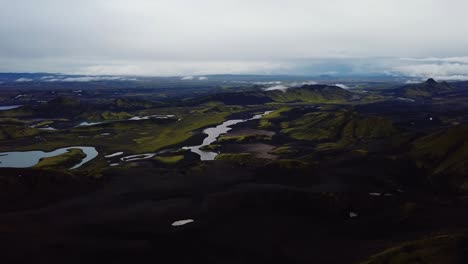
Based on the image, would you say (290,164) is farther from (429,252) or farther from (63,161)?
(63,161)

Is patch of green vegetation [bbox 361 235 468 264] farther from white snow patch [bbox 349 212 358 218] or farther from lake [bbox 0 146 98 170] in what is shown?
lake [bbox 0 146 98 170]

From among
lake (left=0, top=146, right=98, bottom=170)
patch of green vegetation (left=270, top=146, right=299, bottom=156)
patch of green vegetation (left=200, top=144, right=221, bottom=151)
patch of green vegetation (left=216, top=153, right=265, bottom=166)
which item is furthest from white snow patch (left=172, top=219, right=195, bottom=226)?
patch of green vegetation (left=200, top=144, right=221, bottom=151)

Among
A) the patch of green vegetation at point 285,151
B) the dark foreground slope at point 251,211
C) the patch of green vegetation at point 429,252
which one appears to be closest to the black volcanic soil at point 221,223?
the dark foreground slope at point 251,211

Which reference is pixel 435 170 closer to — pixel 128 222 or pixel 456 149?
pixel 456 149

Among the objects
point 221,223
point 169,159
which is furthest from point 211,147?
point 221,223

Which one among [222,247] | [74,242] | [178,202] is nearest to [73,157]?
[178,202]

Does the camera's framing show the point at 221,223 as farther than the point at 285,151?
No

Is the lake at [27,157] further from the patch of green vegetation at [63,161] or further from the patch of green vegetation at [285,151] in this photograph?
the patch of green vegetation at [285,151]
